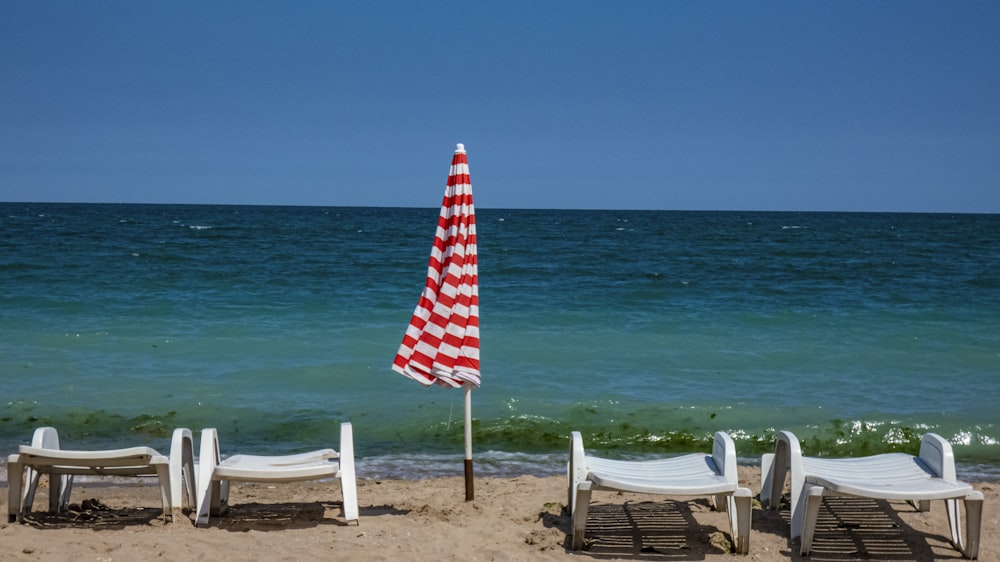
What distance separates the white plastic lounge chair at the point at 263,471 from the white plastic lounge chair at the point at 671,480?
53.2 inches

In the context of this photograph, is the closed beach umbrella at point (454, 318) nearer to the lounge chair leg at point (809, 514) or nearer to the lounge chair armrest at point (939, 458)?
the lounge chair leg at point (809, 514)

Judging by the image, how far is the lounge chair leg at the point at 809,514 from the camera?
4.51 m

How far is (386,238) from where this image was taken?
40.4 meters

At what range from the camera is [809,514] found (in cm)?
454

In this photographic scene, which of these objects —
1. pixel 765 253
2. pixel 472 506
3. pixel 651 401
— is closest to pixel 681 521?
pixel 472 506

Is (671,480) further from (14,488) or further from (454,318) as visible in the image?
(14,488)

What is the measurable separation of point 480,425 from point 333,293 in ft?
36.6

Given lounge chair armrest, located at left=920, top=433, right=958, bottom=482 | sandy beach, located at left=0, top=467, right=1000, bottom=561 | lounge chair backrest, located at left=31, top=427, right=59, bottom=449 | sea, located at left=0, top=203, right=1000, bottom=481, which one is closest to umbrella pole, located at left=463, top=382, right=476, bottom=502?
sandy beach, located at left=0, top=467, right=1000, bottom=561

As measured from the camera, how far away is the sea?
312 inches

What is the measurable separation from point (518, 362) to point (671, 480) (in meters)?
6.76

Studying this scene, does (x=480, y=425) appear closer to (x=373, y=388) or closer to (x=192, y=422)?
(x=373, y=388)

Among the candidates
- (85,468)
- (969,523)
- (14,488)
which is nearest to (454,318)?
(85,468)

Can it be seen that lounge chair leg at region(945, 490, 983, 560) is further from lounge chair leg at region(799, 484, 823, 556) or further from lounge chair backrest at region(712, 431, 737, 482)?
lounge chair backrest at region(712, 431, 737, 482)

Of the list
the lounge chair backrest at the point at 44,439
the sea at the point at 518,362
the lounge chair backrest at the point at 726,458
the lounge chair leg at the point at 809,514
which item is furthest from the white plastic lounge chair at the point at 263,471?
the lounge chair leg at the point at 809,514
